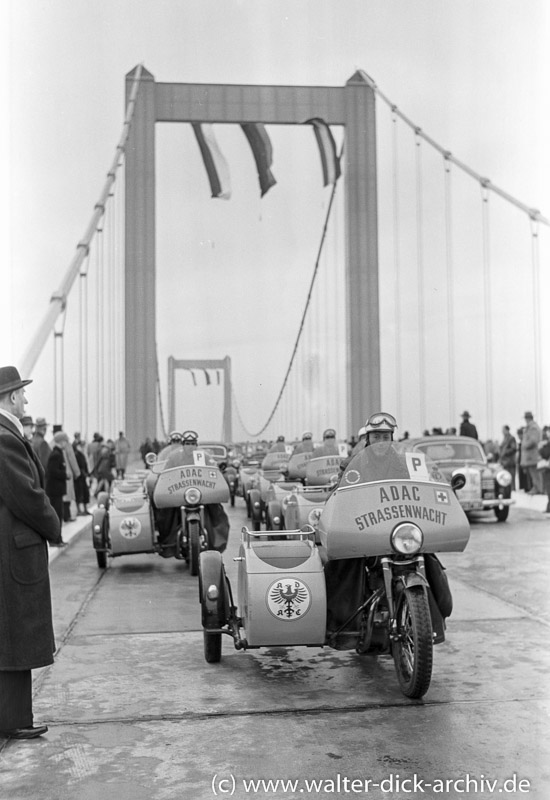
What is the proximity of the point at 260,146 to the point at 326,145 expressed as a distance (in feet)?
7.01

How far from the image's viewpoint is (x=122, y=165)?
3362cm

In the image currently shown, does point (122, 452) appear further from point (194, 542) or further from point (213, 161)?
point (194, 542)

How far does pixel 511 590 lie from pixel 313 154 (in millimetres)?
30280

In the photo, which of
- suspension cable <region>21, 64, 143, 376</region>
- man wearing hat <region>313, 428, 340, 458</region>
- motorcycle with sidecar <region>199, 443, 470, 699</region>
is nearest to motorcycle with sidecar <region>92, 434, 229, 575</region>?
suspension cable <region>21, 64, 143, 376</region>

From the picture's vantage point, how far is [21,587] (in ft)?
14.0

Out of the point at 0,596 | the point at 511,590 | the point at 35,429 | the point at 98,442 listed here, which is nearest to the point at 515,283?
the point at 98,442

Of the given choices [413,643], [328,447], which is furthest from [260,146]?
[413,643]

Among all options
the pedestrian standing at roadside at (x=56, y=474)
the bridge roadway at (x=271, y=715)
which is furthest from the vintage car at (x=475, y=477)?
the bridge roadway at (x=271, y=715)

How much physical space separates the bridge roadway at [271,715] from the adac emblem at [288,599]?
36 centimetres

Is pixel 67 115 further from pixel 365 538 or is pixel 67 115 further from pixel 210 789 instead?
pixel 210 789

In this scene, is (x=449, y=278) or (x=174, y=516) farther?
(x=449, y=278)

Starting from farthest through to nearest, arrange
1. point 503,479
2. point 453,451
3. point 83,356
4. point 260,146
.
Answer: point 260,146 < point 83,356 < point 453,451 < point 503,479

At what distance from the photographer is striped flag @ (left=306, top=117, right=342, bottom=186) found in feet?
111

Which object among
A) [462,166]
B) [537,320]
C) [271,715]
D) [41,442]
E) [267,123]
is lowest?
[271,715]
